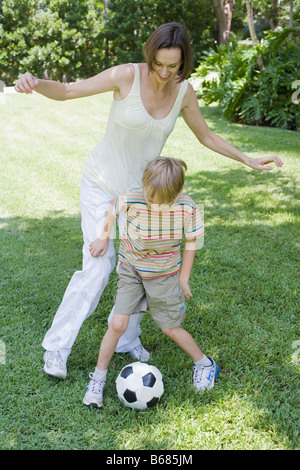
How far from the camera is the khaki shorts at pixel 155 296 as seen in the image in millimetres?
2557

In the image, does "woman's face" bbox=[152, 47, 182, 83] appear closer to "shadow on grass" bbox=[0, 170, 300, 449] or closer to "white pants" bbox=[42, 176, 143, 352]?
"white pants" bbox=[42, 176, 143, 352]

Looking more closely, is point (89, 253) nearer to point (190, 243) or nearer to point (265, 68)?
point (190, 243)

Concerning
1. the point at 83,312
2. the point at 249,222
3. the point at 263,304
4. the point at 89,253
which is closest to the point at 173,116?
the point at 89,253

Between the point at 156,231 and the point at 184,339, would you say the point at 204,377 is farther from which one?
the point at 156,231

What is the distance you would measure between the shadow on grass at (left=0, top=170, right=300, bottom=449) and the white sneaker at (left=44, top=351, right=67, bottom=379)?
82mm

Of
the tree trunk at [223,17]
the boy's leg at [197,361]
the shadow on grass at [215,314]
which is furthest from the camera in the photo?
the tree trunk at [223,17]

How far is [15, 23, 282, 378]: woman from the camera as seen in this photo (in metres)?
2.47

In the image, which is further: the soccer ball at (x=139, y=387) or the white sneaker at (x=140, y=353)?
the white sneaker at (x=140, y=353)

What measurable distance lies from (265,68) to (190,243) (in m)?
8.86

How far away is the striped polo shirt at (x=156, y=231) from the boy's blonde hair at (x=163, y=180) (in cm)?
8

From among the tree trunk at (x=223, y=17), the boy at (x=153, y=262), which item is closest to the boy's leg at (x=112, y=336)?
the boy at (x=153, y=262)

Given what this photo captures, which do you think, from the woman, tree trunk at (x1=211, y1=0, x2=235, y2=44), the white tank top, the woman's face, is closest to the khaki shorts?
the woman

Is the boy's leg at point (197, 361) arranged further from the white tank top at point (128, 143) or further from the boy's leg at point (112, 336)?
the white tank top at point (128, 143)
